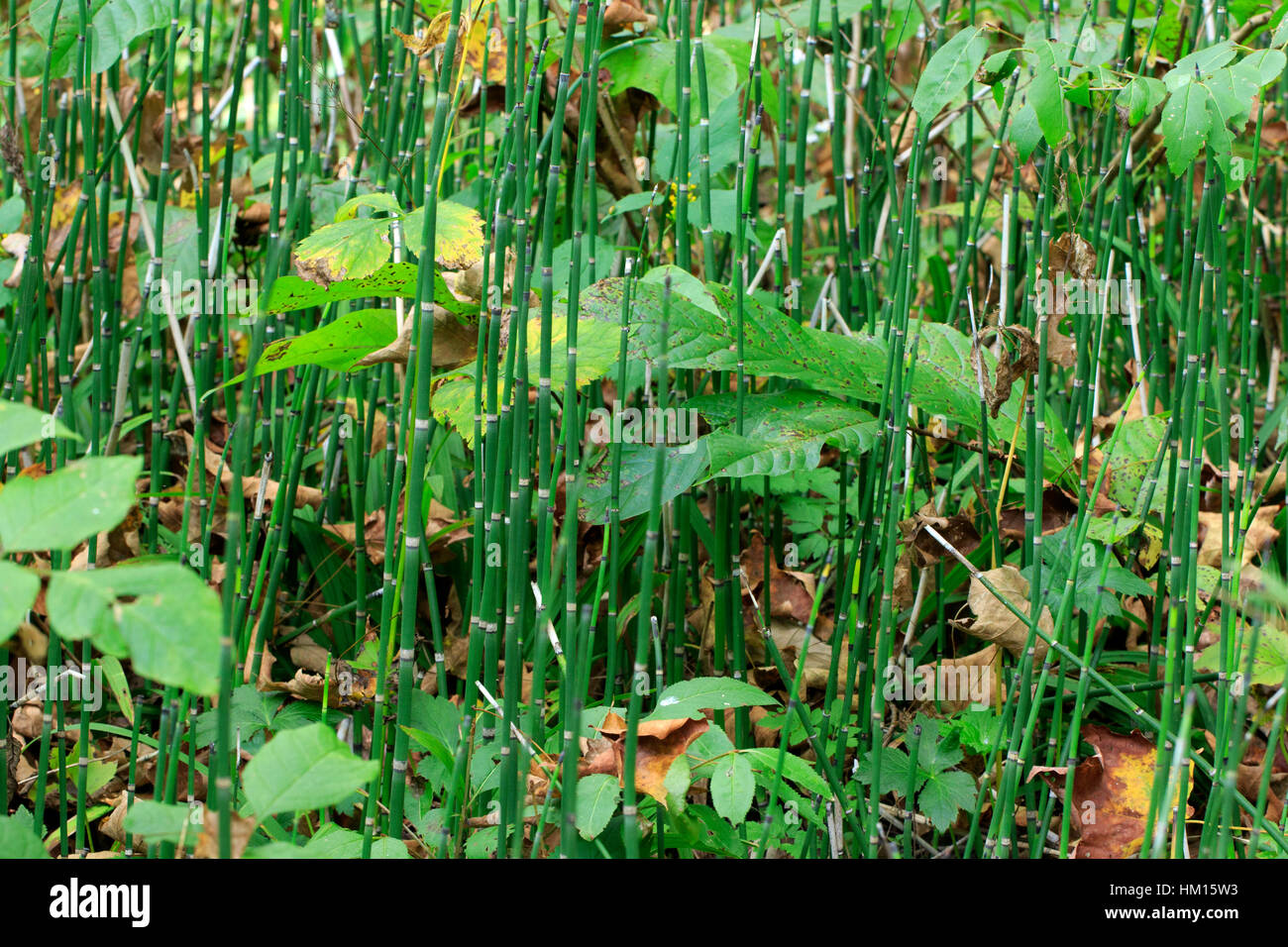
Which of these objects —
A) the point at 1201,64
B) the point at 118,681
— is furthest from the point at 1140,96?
the point at 118,681

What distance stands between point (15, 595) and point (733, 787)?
496 mm

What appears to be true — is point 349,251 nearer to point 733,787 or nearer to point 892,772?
point 733,787

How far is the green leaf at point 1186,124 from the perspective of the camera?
885 mm

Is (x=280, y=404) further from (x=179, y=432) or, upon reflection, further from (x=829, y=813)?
(x=829, y=813)

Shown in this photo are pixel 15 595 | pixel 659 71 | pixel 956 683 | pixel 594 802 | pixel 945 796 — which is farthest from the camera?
pixel 659 71

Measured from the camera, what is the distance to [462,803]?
2.89 feet

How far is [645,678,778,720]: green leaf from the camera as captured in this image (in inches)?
34.7

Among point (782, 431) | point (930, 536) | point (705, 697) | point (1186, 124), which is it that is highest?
point (1186, 124)

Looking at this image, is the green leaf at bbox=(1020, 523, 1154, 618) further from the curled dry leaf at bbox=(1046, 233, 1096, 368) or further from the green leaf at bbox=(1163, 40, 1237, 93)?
the green leaf at bbox=(1163, 40, 1237, 93)

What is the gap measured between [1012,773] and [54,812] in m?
0.95

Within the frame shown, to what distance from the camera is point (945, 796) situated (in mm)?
1017

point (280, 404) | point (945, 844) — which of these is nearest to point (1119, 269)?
point (945, 844)

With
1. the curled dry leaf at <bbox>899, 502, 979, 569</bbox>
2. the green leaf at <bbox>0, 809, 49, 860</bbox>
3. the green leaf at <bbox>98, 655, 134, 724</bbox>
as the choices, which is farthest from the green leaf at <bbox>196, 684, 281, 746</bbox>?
the curled dry leaf at <bbox>899, 502, 979, 569</bbox>

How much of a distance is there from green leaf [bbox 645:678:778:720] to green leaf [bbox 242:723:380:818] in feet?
1.03
